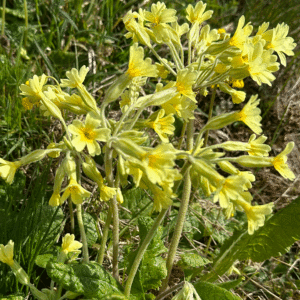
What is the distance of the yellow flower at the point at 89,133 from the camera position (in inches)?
72.0

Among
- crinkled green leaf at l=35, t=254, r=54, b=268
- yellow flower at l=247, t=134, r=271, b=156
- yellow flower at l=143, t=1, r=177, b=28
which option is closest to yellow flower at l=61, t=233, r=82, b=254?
crinkled green leaf at l=35, t=254, r=54, b=268

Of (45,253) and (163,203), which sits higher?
(163,203)

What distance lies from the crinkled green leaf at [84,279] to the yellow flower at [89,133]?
658mm

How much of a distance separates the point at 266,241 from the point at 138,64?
4.78ft

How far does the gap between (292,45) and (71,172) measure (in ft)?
4.92

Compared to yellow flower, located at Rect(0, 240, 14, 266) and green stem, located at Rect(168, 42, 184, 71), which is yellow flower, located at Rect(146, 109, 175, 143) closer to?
green stem, located at Rect(168, 42, 184, 71)

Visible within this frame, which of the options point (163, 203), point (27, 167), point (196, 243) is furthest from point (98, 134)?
point (196, 243)

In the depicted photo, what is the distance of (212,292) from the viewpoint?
7.31 feet

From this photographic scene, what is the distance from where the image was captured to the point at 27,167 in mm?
3291

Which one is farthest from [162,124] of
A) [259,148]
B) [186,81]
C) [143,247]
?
[143,247]

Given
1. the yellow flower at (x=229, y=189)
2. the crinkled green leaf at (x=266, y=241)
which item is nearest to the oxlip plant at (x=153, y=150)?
the yellow flower at (x=229, y=189)

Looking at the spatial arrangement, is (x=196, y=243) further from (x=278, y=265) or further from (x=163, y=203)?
(x=163, y=203)

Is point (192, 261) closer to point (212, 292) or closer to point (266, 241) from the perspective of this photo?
point (212, 292)

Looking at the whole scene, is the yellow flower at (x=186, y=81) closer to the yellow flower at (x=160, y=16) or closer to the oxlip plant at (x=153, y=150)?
the oxlip plant at (x=153, y=150)
